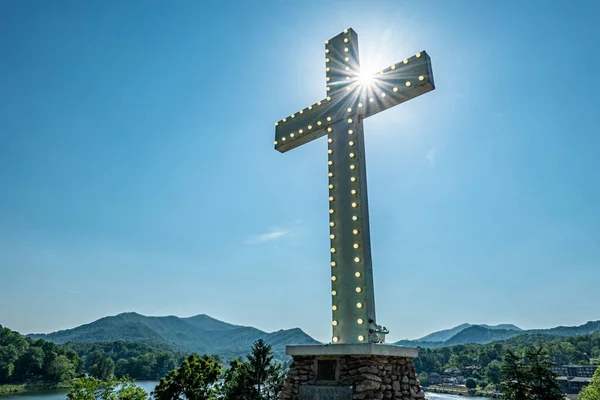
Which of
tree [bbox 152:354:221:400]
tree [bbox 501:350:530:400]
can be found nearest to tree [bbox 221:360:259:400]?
tree [bbox 152:354:221:400]

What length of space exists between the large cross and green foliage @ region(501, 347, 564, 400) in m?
14.1

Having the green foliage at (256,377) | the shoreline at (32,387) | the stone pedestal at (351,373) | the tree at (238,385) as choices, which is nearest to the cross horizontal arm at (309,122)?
the stone pedestal at (351,373)

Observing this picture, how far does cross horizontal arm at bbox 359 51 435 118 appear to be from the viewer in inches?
218

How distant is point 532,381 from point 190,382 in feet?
47.0

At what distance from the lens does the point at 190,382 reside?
14859 millimetres

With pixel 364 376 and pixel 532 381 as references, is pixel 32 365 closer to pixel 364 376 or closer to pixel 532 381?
pixel 532 381

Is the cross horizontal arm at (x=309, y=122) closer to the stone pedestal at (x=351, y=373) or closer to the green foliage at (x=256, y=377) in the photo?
the stone pedestal at (x=351, y=373)

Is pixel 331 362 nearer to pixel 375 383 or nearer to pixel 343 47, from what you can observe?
pixel 375 383

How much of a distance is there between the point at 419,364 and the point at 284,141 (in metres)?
104

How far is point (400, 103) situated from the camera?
5.87 m

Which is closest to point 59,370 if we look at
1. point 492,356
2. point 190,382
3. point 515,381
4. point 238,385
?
point 238,385

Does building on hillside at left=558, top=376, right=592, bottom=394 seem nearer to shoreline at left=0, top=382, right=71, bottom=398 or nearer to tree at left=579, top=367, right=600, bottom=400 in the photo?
tree at left=579, top=367, right=600, bottom=400

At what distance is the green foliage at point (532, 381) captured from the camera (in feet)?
47.8

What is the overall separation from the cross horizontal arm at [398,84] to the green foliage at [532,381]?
1474 centimetres
